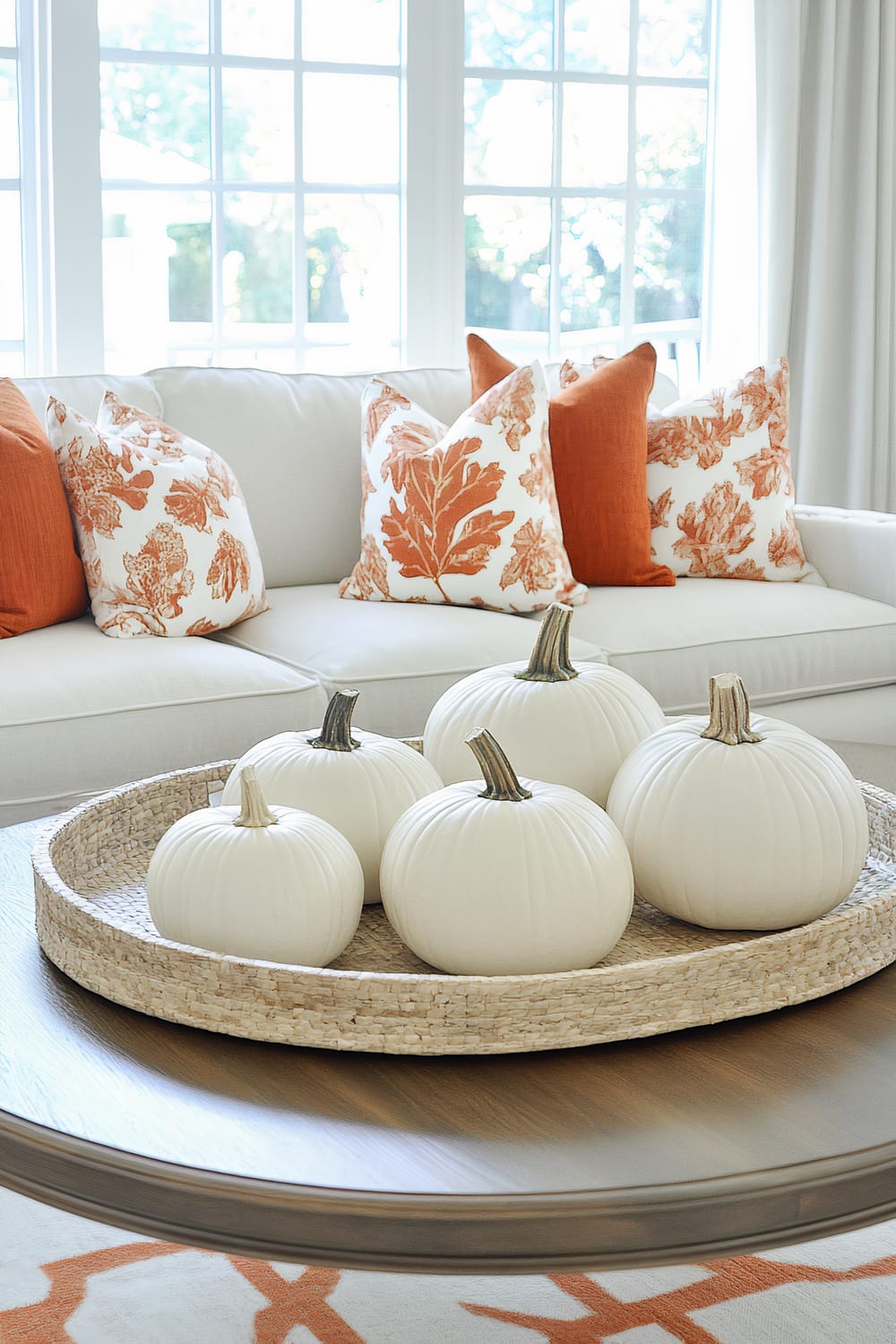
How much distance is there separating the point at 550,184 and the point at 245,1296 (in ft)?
10.8

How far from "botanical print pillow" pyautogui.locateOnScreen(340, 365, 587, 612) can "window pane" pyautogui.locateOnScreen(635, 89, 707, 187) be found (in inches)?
67.9

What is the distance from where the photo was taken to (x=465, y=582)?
8.27 feet

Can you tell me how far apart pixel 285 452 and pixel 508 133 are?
1.56 m

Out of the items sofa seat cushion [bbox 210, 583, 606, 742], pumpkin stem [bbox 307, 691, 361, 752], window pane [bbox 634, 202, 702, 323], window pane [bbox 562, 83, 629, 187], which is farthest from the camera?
window pane [bbox 634, 202, 702, 323]

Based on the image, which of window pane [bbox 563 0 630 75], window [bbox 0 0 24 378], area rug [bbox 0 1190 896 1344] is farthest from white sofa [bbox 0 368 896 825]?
window pane [bbox 563 0 630 75]

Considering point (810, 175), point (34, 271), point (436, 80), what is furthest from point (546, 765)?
point (810, 175)

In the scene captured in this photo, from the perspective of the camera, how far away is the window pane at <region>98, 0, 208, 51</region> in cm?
327

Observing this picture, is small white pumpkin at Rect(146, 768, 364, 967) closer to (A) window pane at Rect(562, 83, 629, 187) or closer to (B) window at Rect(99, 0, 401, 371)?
(B) window at Rect(99, 0, 401, 371)

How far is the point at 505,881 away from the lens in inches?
33.9

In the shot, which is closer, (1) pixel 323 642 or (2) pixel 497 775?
(2) pixel 497 775

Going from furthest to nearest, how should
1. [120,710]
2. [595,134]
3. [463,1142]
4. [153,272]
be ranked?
[595,134]
[153,272]
[120,710]
[463,1142]

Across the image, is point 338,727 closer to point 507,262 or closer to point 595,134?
point 507,262

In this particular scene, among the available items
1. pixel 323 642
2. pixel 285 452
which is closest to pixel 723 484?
pixel 285 452

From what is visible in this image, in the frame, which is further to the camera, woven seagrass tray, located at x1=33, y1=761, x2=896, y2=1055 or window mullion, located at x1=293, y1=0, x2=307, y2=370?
window mullion, located at x1=293, y1=0, x2=307, y2=370
